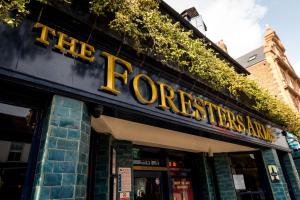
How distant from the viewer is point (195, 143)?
650 centimetres

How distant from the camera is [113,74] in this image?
3.27m

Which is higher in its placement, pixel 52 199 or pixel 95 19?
pixel 95 19

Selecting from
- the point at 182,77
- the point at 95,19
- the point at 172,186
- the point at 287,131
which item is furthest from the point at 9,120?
the point at 287,131

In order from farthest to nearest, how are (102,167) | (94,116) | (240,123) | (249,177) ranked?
(249,177) < (240,123) < (102,167) < (94,116)

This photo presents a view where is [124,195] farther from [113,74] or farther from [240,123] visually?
[240,123]

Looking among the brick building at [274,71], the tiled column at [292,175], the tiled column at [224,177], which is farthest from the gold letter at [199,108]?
the brick building at [274,71]

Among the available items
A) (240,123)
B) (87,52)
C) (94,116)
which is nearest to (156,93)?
(94,116)

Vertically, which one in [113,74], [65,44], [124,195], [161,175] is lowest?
[124,195]

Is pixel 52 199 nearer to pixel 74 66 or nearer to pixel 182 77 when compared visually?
pixel 74 66

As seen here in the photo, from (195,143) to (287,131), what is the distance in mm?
5380

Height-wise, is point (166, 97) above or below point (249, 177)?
above

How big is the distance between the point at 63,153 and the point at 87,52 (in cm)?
146

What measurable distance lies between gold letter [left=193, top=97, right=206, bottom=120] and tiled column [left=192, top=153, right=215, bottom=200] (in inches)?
119

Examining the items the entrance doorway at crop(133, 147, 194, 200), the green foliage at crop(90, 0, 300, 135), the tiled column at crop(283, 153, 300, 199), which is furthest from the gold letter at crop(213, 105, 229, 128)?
the tiled column at crop(283, 153, 300, 199)
